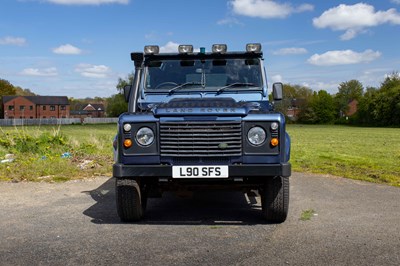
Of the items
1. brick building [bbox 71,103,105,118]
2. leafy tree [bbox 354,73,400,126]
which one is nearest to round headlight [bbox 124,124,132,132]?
leafy tree [bbox 354,73,400,126]

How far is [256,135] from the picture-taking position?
484 centimetres

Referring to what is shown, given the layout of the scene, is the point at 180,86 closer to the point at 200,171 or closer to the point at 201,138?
the point at 201,138

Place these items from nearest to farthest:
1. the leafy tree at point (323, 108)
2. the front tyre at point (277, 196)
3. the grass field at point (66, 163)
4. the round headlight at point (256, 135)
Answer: the round headlight at point (256, 135) < the front tyre at point (277, 196) < the grass field at point (66, 163) < the leafy tree at point (323, 108)

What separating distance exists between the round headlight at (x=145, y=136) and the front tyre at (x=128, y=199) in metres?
0.52

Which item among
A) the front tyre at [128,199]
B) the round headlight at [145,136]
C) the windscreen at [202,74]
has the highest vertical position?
the windscreen at [202,74]

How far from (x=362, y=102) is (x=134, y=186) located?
77624 mm

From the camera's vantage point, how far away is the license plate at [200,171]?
15.7ft

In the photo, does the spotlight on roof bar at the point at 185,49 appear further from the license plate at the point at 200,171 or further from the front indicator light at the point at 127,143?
the license plate at the point at 200,171

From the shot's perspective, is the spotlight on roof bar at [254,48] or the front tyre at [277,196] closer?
the front tyre at [277,196]

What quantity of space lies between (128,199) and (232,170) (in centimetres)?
132

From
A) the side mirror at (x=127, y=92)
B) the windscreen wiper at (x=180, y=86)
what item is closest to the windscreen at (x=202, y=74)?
the windscreen wiper at (x=180, y=86)

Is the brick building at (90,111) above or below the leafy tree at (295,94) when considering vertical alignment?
below

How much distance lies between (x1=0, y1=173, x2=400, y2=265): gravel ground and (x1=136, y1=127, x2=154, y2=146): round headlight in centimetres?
103

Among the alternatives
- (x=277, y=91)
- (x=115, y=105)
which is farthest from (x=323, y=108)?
(x=277, y=91)
